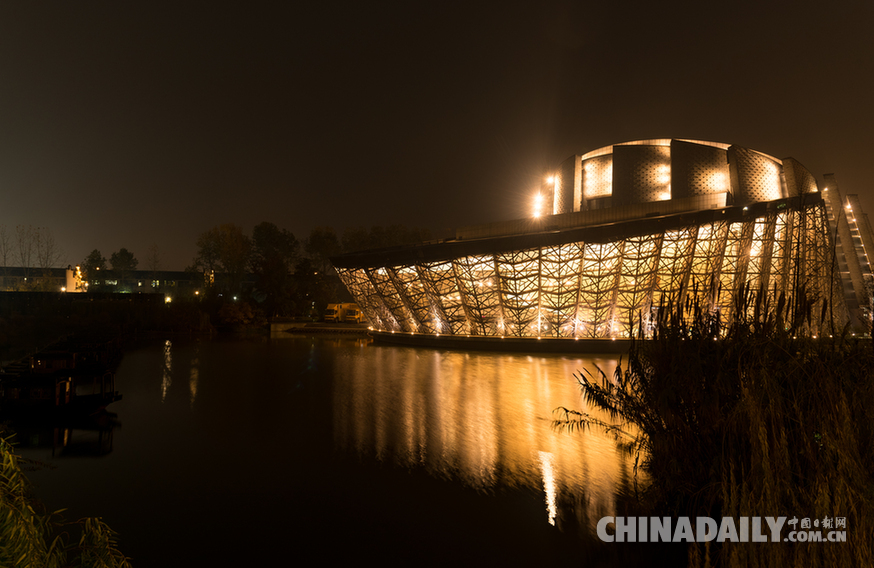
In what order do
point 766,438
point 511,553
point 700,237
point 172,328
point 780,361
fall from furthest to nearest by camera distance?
1. point 172,328
2. point 700,237
3. point 511,553
4. point 780,361
5. point 766,438

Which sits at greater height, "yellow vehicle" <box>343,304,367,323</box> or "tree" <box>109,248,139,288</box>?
"tree" <box>109,248,139,288</box>

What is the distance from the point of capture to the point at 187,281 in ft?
281

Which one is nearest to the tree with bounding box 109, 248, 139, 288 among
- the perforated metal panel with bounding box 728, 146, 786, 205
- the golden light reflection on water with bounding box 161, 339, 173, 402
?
the golden light reflection on water with bounding box 161, 339, 173, 402

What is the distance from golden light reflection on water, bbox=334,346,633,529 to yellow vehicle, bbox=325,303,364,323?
3509cm

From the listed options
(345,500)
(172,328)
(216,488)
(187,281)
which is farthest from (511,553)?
(187,281)

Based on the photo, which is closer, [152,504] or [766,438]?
[766,438]

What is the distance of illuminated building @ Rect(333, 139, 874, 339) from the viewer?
85.0 ft

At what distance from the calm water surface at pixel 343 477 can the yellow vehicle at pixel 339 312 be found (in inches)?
1503

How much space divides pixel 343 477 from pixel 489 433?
3.94 m

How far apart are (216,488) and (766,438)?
25.8ft

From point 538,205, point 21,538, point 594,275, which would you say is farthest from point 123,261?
point 21,538

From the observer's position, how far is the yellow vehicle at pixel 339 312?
54.2 meters

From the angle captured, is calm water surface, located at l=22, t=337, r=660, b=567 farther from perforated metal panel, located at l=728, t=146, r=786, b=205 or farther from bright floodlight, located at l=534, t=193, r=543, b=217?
bright floodlight, located at l=534, t=193, r=543, b=217

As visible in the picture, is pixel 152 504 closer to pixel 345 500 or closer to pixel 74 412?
pixel 345 500
